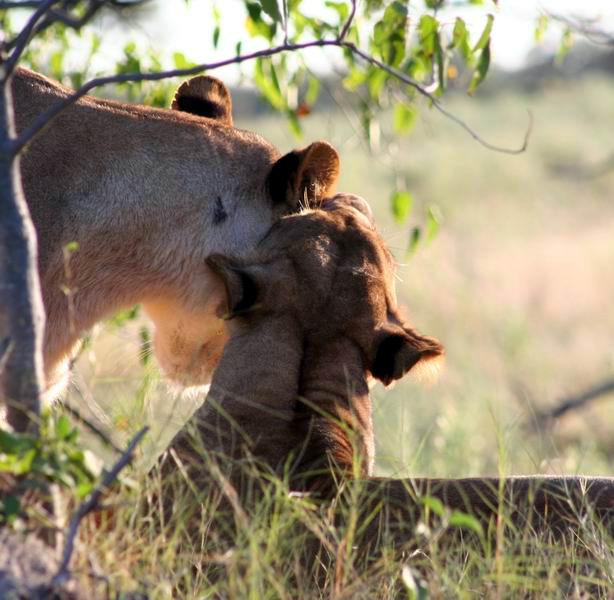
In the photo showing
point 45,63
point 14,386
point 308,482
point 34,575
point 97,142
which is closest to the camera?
point 34,575

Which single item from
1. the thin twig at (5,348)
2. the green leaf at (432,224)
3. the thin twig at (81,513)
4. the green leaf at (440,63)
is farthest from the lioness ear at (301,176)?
the thin twig at (81,513)

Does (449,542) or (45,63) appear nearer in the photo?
(449,542)

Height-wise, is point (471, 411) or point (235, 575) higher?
point (235, 575)

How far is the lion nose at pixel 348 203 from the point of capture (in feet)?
13.9

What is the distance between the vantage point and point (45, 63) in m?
6.32

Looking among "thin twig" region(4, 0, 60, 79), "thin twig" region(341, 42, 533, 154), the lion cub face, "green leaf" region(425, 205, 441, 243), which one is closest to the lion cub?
the lion cub face

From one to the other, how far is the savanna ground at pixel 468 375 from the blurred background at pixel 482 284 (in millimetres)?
43

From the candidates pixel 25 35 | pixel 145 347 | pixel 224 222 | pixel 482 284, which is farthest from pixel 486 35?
pixel 482 284

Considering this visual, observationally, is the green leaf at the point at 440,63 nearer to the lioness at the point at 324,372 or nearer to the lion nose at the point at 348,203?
the lion nose at the point at 348,203

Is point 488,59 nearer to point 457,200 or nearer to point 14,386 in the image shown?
point 14,386

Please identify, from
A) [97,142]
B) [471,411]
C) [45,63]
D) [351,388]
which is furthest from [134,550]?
[471,411]

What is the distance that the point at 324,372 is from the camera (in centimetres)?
382

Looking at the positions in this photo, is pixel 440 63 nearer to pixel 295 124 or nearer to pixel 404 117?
pixel 404 117

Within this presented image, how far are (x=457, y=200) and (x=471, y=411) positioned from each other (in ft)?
50.7
